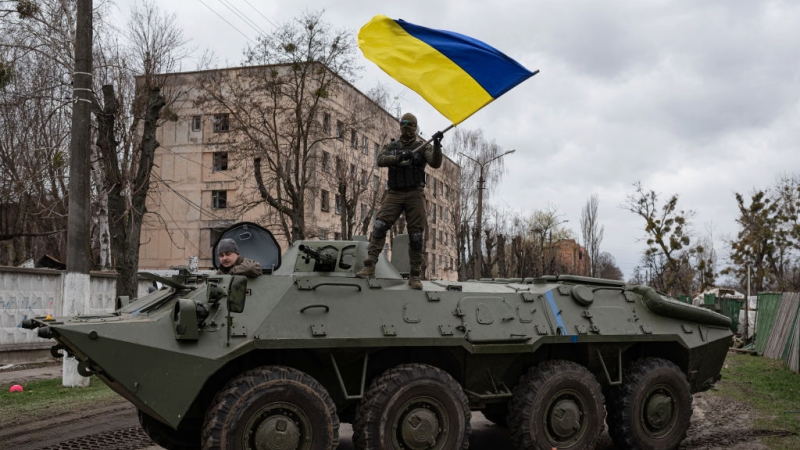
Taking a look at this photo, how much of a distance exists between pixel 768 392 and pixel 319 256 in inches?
390

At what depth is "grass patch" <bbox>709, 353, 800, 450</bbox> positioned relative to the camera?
9.61 m

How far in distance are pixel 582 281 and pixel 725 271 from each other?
4138 cm

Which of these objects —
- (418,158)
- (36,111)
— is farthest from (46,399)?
(36,111)

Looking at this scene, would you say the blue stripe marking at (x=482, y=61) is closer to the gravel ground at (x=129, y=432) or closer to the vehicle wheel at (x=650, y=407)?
the vehicle wheel at (x=650, y=407)

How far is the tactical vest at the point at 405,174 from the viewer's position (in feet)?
25.9

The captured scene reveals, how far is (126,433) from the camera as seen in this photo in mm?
8820

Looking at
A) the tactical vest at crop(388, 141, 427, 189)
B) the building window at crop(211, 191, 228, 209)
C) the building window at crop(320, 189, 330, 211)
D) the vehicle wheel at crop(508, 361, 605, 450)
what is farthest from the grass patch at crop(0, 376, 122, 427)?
the building window at crop(211, 191, 228, 209)

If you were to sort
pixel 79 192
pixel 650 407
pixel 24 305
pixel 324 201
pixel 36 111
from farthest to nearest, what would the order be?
pixel 324 201
pixel 36 111
pixel 24 305
pixel 79 192
pixel 650 407

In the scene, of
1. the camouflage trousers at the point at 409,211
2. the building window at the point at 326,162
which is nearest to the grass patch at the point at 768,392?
the camouflage trousers at the point at 409,211

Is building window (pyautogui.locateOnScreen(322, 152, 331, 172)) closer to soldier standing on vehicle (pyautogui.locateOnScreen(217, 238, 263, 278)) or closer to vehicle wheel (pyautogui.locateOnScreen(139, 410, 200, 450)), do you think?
soldier standing on vehicle (pyautogui.locateOnScreen(217, 238, 263, 278))

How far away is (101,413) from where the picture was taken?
10.3 metres

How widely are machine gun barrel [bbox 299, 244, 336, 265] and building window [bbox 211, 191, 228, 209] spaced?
32667mm

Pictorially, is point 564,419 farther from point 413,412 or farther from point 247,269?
point 247,269

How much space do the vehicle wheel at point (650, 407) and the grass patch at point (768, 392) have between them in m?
1.04
